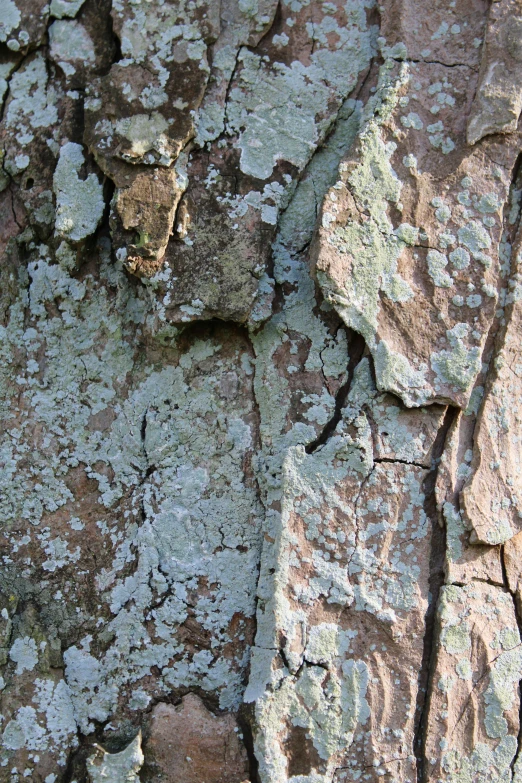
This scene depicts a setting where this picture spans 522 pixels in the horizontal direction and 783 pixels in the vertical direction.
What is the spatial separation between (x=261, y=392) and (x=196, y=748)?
72cm

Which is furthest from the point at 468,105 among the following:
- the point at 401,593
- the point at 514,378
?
the point at 401,593

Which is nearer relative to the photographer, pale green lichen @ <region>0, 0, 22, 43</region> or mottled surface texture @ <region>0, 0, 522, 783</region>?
mottled surface texture @ <region>0, 0, 522, 783</region>

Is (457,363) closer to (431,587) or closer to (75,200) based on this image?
(431,587)

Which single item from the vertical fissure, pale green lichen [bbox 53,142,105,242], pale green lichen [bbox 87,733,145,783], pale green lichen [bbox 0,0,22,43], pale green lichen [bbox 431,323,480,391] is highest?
pale green lichen [bbox 0,0,22,43]

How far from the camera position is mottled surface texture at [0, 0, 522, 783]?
1345 millimetres

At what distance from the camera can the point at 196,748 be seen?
4.36 ft

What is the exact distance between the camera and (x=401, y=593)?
1358mm

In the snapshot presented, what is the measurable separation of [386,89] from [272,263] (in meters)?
0.44

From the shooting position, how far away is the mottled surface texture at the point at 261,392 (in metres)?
1.34

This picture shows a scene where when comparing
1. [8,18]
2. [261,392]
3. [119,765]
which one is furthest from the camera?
[8,18]

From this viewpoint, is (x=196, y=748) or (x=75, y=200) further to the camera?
(x=75, y=200)

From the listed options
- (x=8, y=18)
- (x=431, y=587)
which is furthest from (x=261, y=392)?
(x=8, y=18)

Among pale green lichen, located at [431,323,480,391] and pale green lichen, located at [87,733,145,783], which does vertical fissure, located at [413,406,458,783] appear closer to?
pale green lichen, located at [431,323,480,391]

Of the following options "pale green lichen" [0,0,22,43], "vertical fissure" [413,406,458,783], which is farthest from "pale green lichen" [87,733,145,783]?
"pale green lichen" [0,0,22,43]
